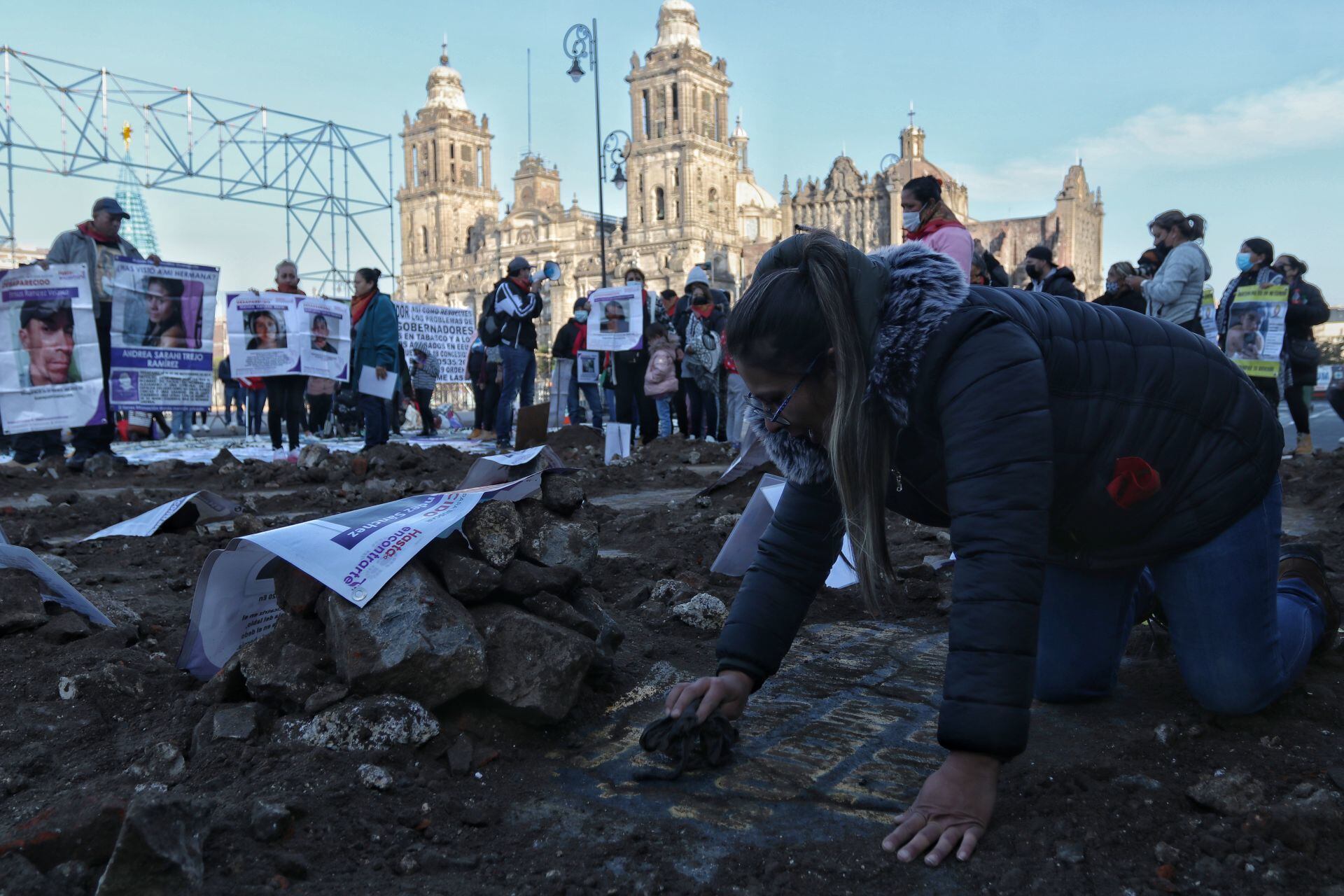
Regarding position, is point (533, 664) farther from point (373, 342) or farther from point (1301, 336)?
point (1301, 336)

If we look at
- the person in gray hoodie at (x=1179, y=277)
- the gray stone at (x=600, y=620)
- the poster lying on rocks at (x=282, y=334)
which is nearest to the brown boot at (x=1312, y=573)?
the gray stone at (x=600, y=620)

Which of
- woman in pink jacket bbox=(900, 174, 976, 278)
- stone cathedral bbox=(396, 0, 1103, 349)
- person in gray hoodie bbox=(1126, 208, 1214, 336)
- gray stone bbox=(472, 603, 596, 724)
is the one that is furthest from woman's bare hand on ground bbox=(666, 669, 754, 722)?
stone cathedral bbox=(396, 0, 1103, 349)

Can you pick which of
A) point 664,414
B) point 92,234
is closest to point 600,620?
point 92,234

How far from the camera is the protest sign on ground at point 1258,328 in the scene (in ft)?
28.6

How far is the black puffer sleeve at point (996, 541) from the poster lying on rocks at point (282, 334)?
991 cm

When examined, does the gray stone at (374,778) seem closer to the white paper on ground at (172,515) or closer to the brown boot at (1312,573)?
the brown boot at (1312,573)

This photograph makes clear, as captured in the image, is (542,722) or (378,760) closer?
(378,760)

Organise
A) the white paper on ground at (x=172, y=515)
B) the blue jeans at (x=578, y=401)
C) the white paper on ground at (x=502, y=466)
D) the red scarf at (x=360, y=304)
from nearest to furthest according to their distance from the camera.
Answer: the white paper on ground at (x=502, y=466), the white paper on ground at (x=172, y=515), the red scarf at (x=360, y=304), the blue jeans at (x=578, y=401)

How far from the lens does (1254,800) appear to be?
2148mm

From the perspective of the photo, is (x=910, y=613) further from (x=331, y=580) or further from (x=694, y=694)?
(x=331, y=580)

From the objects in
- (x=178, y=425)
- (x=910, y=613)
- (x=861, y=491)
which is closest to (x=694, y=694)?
(x=861, y=491)

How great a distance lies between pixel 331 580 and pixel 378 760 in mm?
466

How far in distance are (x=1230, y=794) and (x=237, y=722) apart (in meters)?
2.18

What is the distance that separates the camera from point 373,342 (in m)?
9.49
